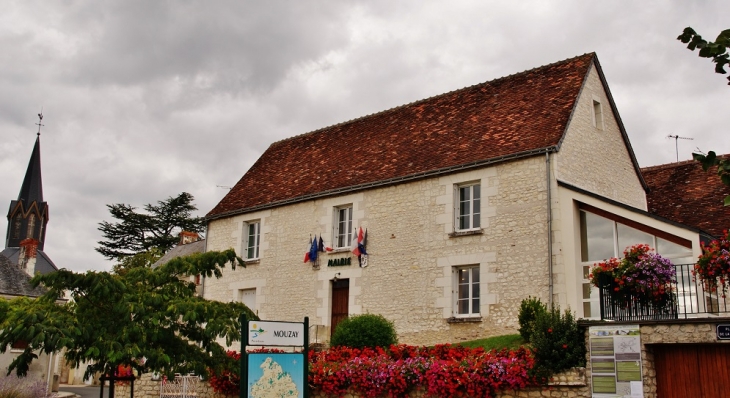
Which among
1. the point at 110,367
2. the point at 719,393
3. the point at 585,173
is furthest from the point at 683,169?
the point at 110,367

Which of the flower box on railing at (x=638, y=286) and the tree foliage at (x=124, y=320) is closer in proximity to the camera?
the tree foliage at (x=124, y=320)

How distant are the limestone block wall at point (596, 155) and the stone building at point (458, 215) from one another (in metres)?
0.05

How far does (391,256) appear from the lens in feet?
62.0

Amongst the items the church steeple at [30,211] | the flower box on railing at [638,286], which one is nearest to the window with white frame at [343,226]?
the flower box on railing at [638,286]

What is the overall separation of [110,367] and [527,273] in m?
9.02

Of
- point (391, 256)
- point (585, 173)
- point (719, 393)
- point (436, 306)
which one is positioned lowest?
point (719, 393)

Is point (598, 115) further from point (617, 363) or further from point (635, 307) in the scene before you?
point (617, 363)

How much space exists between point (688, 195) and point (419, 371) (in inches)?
390

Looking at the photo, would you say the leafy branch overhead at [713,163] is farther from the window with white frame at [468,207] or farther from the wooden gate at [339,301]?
the wooden gate at [339,301]

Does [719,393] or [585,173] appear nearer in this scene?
[719,393]

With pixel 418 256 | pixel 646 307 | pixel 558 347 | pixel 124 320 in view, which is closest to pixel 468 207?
pixel 418 256

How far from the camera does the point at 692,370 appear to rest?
11758 mm

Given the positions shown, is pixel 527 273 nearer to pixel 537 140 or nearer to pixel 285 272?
pixel 537 140

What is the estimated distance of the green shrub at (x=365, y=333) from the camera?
1744cm
